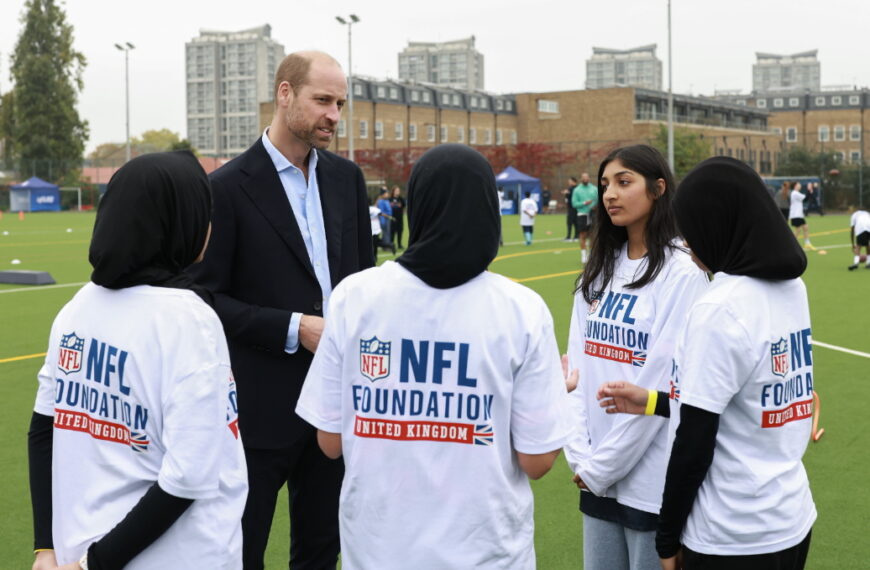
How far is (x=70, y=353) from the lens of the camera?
2307 millimetres

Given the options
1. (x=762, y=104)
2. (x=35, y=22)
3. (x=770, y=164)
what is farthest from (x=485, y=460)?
(x=762, y=104)

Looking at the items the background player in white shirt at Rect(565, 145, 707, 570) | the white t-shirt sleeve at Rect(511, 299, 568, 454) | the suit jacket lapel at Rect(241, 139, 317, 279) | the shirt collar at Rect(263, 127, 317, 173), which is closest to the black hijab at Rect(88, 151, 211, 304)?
the white t-shirt sleeve at Rect(511, 299, 568, 454)

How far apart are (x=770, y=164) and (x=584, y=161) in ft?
98.0

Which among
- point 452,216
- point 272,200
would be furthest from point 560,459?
point 452,216

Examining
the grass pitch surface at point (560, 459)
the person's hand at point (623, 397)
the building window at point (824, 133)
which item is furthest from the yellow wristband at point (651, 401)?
the building window at point (824, 133)

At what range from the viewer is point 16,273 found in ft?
56.0

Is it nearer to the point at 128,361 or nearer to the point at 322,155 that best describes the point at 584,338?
the point at 322,155

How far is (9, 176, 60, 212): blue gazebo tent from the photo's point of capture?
6128cm

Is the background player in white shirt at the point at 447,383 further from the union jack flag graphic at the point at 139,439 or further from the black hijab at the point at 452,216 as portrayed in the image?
the union jack flag graphic at the point at 139,439

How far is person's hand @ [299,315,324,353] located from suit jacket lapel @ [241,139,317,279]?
22cm

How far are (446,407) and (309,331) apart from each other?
1.07 m

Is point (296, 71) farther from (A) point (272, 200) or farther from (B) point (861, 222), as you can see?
(B) point (861, 222)

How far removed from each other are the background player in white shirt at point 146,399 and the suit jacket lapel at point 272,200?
1109mm

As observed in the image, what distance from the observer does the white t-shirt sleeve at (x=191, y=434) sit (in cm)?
213
